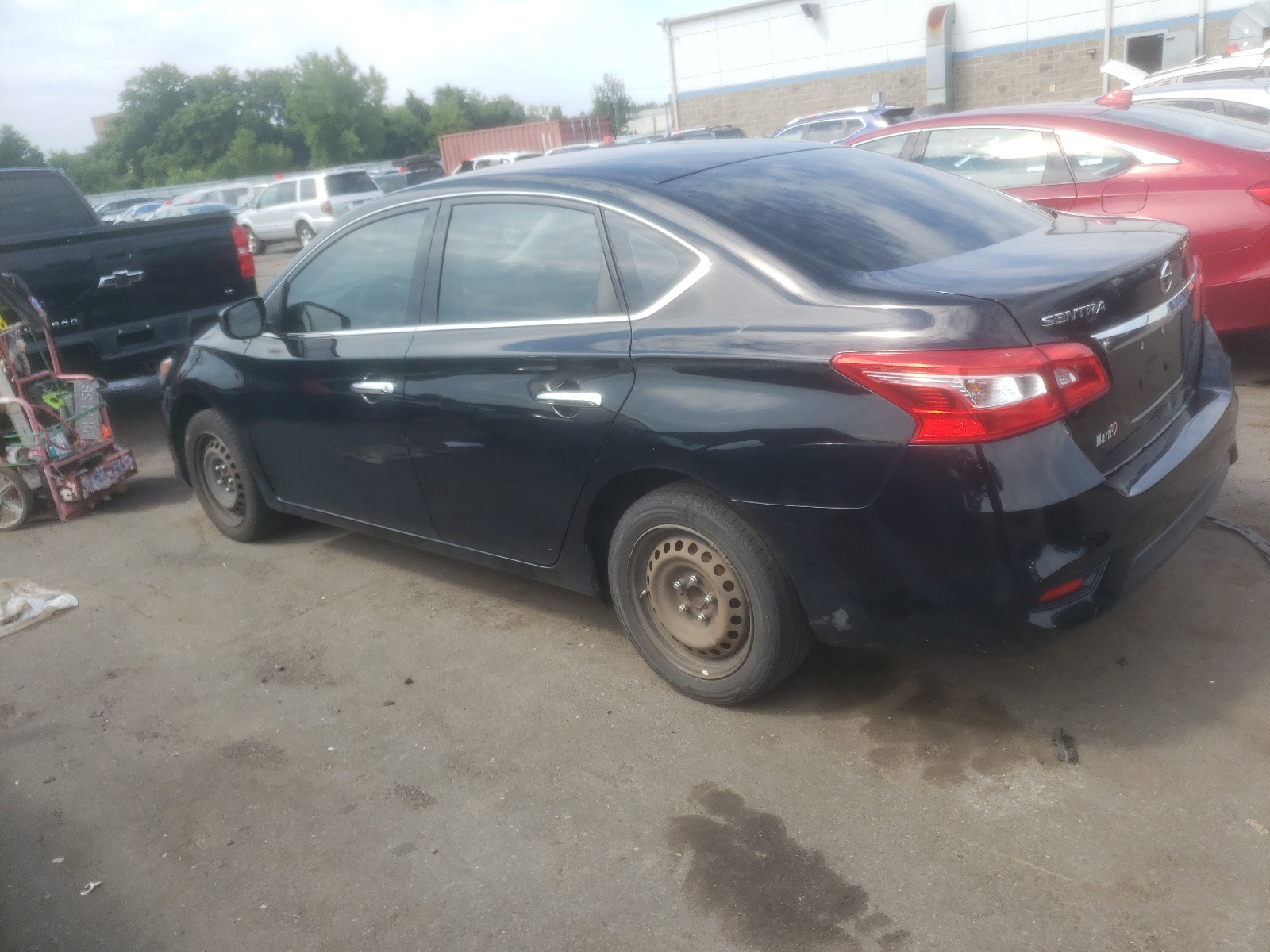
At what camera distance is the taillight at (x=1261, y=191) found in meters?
5.60

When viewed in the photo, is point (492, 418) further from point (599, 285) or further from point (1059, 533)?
point (1059, 533)

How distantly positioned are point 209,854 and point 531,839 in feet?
3.06

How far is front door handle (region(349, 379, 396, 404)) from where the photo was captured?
13.6 feet

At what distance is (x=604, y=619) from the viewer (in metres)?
4.28

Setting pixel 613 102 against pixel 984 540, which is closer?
pixel 984 540

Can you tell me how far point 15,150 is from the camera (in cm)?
7750

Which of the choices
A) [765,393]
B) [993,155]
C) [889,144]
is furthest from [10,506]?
[993,155]

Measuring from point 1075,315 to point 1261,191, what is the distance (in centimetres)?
358

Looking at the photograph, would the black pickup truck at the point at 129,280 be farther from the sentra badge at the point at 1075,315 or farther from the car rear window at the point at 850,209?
the sentra badge at the point at 1075,315

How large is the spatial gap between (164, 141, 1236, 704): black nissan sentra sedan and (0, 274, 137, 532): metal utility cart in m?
2.32

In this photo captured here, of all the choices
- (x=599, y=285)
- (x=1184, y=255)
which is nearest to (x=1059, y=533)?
(x=1184, y=255)

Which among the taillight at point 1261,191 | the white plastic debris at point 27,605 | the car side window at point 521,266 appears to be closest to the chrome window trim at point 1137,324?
the car side window at point 521,266

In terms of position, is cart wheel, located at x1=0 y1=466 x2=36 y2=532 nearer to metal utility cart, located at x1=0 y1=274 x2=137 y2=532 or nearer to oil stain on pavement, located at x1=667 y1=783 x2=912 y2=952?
metal utility cart, located at x1=0 y1=274 x2=137 y2=532

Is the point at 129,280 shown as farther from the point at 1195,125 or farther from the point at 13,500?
the point at 1195,125
